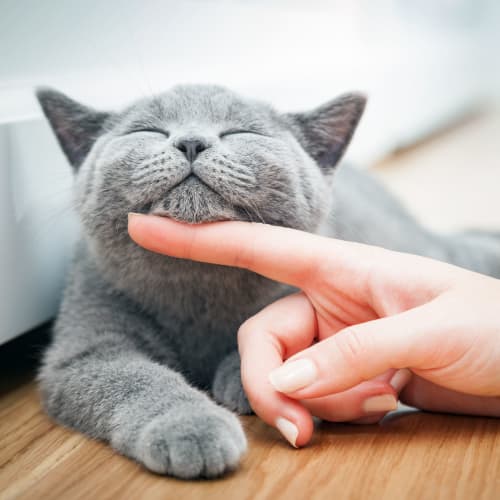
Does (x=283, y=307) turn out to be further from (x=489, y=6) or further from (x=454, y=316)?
(x=489, y=6)

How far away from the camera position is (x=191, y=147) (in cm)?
84

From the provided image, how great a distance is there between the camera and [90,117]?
104 cm

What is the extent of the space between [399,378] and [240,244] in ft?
0.94

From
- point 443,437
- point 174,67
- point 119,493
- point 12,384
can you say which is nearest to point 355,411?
point 443,437

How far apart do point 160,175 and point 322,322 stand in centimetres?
30

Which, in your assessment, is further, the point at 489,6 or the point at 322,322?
the point at 489,6

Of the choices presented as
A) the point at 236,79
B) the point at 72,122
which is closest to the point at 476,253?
the point at 236,79

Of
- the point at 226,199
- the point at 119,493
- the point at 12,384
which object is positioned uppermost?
the point at 226,199

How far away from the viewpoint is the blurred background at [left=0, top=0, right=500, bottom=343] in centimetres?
108

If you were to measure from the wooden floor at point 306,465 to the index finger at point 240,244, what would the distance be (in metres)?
0.22

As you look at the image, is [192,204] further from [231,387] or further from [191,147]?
[231,387]

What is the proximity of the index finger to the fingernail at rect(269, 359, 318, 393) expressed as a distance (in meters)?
0.15

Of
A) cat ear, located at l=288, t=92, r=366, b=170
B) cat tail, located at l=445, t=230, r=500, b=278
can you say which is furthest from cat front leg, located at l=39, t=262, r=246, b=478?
cat tail, located at l=445, t=230, r=500, b=278

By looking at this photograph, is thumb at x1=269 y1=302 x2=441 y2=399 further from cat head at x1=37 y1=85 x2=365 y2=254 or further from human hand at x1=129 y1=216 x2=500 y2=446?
cat head at x1=37 y1=85 x2=365 y2=254
